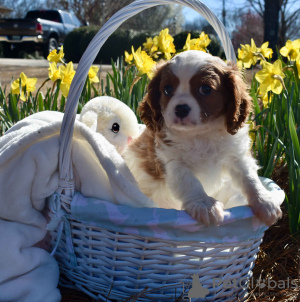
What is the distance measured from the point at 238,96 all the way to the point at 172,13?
32.0 meters

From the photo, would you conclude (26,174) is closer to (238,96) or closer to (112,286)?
(112,286)

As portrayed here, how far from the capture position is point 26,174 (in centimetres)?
134

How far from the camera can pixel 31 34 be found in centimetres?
1633

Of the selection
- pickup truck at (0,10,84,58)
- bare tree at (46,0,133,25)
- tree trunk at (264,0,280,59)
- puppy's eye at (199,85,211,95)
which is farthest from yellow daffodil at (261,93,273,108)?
bare tree at (46,0,133,25)

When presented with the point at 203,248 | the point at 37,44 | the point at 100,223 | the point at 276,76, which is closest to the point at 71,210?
the point at 100,223

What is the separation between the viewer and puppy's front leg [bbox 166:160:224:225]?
1201 mm

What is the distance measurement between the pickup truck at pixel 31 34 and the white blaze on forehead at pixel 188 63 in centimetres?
1600

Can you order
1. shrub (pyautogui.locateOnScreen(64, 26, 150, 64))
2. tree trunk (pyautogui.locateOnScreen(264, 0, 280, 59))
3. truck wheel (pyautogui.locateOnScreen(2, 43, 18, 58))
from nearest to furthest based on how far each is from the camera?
tree trunk (pyautogui.locateOnScreen(264, 0, 280, 59)), shrub (pyautogui.locateOnScreen(64, 26, 150, 64)), truck wheel (pyautogui.locateOnScreen(2, 43, 18, 58))

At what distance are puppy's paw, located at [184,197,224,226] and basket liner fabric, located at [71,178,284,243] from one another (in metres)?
0.02

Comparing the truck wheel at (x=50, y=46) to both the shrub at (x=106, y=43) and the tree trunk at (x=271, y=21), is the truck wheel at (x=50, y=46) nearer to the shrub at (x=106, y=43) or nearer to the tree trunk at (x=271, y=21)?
the shrub at (x=106, y=43)

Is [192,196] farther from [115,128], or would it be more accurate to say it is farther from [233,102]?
[115,128]

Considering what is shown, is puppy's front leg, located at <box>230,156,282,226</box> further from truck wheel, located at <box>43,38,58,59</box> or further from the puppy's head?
truck wheel, located at <box>43,38,58,59</box>

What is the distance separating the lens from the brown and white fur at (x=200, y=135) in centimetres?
130

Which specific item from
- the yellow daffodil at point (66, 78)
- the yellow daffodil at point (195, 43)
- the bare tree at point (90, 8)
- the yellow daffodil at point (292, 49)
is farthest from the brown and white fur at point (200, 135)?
the bare tree at point (90, 8)
